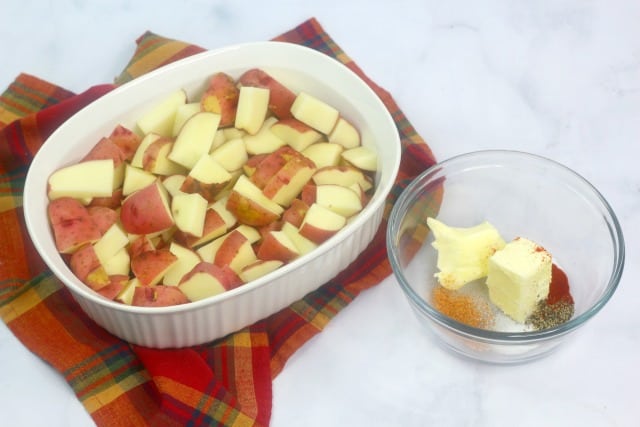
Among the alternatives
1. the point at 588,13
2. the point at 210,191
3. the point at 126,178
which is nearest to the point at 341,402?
the point at 210,191

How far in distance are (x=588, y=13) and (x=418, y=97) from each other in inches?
18.8

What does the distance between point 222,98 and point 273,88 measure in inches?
3.8

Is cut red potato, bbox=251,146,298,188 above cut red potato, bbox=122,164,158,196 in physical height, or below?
below

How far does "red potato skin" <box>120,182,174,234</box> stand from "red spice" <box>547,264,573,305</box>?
0.64 m

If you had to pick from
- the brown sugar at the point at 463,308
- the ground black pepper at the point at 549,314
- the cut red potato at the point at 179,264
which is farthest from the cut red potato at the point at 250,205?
the ground black pepper at the point at 549,314

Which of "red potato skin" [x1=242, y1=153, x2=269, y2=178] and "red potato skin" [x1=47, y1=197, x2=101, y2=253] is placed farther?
"red potato skin" [x1=242, y1=153, x2=269, y2=178]

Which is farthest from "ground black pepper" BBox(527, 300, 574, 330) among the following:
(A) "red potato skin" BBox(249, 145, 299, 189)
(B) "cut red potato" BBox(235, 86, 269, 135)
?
(B) "cut red potato" BBox(235, 86, 269, 135)

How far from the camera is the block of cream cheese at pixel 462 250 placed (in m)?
1.47

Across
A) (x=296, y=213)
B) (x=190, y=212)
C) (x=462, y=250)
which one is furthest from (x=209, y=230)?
(x=462, y=250)

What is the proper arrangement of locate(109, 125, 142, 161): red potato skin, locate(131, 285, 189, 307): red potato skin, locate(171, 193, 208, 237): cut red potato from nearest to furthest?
locate(131, 285, 189, 307): red potato skin
locate(171, 193, 208, 237): cut red potato
locate(109, 125, 142, 161): red potato skin

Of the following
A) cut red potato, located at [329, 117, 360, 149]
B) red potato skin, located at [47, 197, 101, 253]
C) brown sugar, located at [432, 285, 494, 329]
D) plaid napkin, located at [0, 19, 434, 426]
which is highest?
red potato skin, located at [47, 197, 101, 253]

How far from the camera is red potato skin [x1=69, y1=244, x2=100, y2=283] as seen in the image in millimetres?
1388

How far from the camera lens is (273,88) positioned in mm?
1643

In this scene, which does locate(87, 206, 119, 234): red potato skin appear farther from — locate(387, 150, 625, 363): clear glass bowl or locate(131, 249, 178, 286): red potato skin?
locate(387, 150, 625, 363): clear glass bowl
